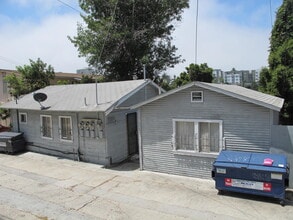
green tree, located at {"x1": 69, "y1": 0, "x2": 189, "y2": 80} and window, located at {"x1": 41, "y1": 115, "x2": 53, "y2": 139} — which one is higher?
green tree, located at {"x1": 69, "y1": 0, "x2": 189, "y2": 80}

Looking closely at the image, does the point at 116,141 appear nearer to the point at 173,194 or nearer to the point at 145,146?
the point at 145,146

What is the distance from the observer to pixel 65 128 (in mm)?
12320

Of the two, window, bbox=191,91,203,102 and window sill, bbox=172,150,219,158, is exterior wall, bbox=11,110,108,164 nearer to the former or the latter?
window sill, bbox=172,150,219,158

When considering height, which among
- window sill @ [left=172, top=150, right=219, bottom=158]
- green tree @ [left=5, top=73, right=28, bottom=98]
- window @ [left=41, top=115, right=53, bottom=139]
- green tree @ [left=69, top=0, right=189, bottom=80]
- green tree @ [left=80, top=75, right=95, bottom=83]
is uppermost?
green tree @ [left=69, top=0, right=189, bottom=80]

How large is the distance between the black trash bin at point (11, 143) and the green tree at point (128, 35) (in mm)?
11083

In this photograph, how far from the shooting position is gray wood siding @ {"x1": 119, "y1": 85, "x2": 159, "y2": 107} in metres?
11.7

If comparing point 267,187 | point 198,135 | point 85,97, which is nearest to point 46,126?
point 85,97

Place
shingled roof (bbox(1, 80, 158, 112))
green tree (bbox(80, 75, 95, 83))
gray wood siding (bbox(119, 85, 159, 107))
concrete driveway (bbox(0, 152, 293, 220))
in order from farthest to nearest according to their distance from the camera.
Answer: green tree (bbox(80, 75, 95, 83)) → gray wood siding (bbox(119, 85, 159, 107)) → shingled roof (bbox(1, 80, 158, 112)) → concrete driveway (bbox(0, 152, 293, 220))

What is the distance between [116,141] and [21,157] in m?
5.03

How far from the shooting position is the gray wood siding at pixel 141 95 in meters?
11.7

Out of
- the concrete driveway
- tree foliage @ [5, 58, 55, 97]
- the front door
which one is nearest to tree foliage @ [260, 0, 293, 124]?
the front door

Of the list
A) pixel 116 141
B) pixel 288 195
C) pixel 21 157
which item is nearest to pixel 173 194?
pixel 288 195

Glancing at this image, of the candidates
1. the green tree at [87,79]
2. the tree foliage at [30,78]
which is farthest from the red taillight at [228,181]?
the green tree at [87,79]

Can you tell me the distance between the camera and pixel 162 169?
9617 millimetres
